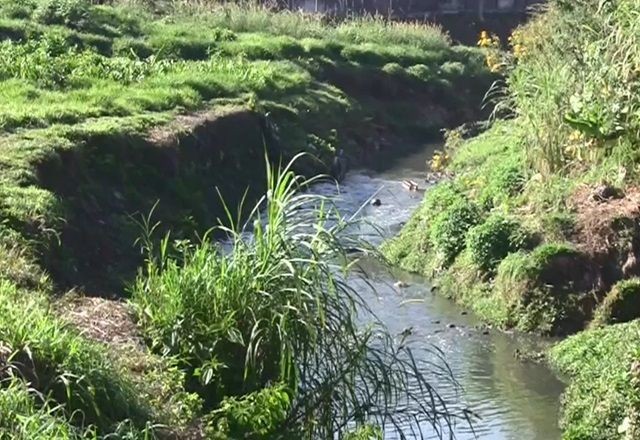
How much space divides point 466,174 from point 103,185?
4.94 meters

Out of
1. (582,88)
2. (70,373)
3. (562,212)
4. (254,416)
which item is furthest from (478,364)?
(70,373)

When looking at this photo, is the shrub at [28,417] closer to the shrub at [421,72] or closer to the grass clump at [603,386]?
the grass clump at [603,386]

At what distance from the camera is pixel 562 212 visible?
12930mm

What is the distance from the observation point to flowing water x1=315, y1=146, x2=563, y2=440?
9898mm

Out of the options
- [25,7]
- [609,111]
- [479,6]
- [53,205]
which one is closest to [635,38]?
[609,111]

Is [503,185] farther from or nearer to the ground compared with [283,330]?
nearer to the ground

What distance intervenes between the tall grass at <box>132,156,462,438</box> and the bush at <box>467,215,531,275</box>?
494 cm

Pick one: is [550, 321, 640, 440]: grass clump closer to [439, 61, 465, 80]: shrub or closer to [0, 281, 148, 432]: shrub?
[0, 281, 148, 432]: shrub

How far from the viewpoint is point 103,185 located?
13.9 m

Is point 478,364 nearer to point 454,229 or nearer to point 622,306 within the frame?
point 622,306

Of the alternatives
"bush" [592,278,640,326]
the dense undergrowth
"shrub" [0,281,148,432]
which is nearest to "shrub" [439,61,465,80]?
the dense undergrowth

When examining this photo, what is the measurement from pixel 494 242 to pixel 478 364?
204cm

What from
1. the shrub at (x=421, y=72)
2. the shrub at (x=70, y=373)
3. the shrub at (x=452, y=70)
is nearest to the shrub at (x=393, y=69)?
the shrub at (x=421, y=72)

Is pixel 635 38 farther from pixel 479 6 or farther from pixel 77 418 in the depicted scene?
pixel 479 6
